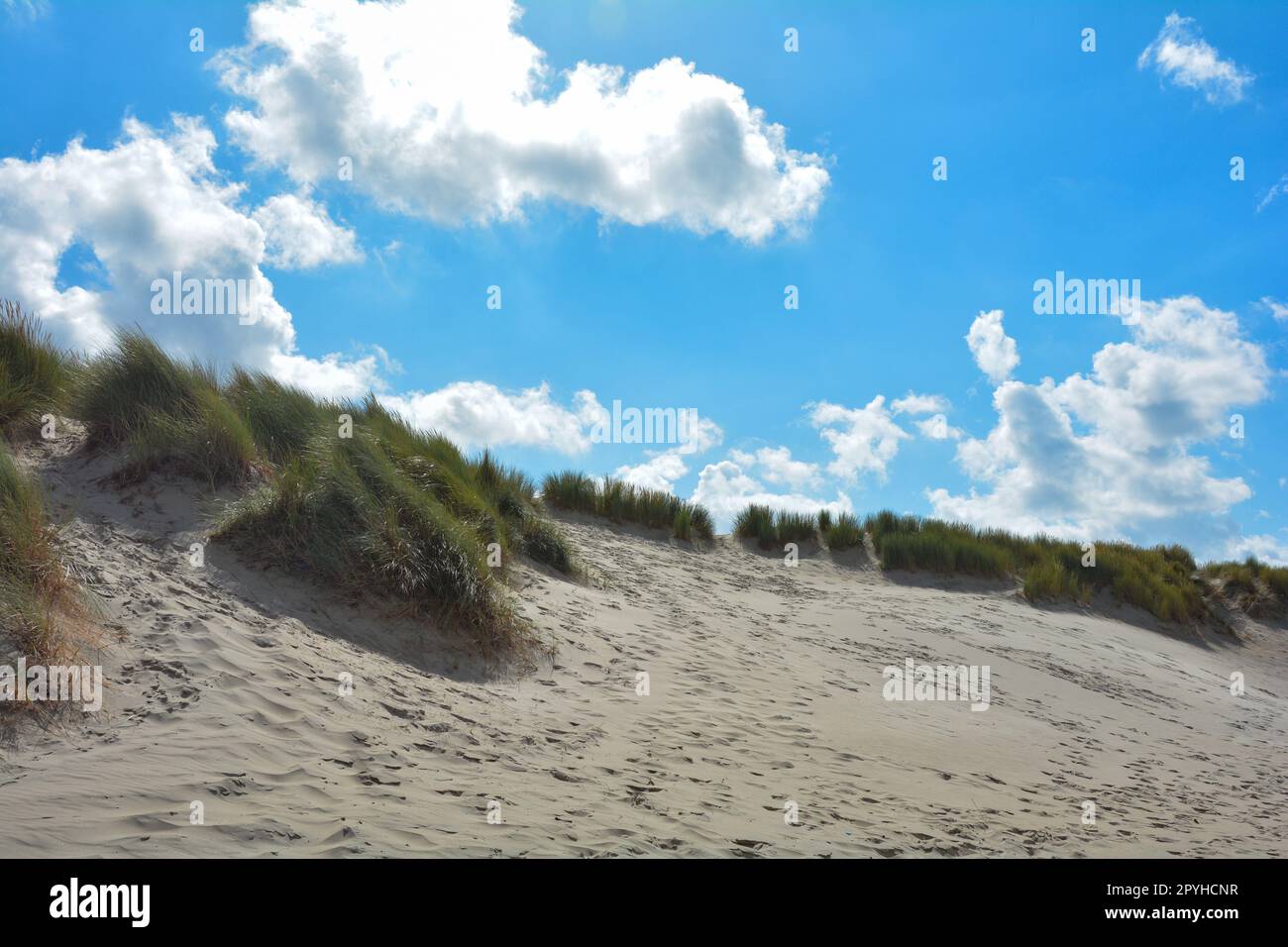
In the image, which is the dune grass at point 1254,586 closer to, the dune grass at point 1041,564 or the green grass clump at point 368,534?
the dune grass at point 1041,564

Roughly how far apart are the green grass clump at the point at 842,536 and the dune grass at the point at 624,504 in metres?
2.95

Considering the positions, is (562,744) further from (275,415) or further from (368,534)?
(275,415)

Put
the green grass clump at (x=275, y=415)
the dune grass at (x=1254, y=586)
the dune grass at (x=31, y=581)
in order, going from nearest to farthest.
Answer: the dune grass at (x=31, y=581) < the green grass clump at (x=275, y=415) < the dune grass at (x=1254, y=586)

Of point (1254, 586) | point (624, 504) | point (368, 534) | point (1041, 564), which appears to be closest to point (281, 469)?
point (368, 534)

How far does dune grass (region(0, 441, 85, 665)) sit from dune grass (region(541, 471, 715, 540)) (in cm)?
1040

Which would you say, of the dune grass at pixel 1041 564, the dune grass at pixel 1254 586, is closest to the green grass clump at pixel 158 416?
the dune grass at pixel 1041 564

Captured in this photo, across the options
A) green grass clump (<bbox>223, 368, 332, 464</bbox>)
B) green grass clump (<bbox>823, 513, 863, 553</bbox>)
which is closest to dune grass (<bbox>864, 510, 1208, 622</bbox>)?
green grass clump (<bbox>823, 513, 863, 553</bbox>)

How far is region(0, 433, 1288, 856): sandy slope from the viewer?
4539 millimetres

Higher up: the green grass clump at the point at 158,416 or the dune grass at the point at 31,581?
the green grass clump at the point at 158,416

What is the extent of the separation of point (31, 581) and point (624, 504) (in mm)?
12022

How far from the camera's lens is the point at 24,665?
→ 5086 mm

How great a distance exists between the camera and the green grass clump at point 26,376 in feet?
28.0

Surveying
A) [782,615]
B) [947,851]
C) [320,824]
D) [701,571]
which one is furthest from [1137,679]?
[320,824]
